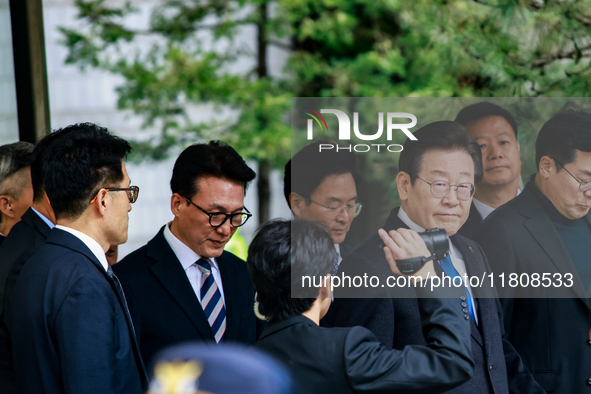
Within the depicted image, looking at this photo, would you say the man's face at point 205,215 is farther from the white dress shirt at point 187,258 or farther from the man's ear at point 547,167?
the man's ear at point 547,167

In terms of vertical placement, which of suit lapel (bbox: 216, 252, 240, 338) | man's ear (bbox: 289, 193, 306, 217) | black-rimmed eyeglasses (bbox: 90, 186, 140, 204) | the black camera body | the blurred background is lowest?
suit lapel (bbox: 216, 252, 240, 338)

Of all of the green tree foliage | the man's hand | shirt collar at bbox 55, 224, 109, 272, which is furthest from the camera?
the green tree foliage

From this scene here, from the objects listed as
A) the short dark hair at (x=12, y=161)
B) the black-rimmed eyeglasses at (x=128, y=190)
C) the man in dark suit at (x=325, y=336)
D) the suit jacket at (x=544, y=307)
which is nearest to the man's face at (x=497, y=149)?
the suit jacket at (x=544, y=307)

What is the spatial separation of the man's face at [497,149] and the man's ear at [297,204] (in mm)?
698

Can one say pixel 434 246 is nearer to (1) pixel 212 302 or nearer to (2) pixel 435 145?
(2) pixel 435 145

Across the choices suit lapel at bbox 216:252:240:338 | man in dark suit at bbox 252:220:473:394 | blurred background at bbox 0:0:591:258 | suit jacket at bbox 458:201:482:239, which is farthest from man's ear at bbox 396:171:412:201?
blurred background at bbox 0:0:591:258

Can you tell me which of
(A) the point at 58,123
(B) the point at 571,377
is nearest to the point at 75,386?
(B) the point at 571,377

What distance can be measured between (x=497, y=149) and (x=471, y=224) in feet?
1.00

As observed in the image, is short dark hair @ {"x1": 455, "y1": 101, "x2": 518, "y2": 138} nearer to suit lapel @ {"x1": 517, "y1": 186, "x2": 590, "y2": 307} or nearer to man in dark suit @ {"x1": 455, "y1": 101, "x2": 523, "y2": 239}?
man in dark suit @ {"x1": 455, "y1": 101, "x2": 523, "y2": 239}

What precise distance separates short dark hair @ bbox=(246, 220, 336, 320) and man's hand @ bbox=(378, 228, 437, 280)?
28cm

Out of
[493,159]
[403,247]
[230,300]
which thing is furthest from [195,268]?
[493,159]

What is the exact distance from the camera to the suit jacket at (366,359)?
5.58 feet

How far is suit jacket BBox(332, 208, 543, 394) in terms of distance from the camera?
6.75ft

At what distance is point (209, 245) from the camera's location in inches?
97.1
